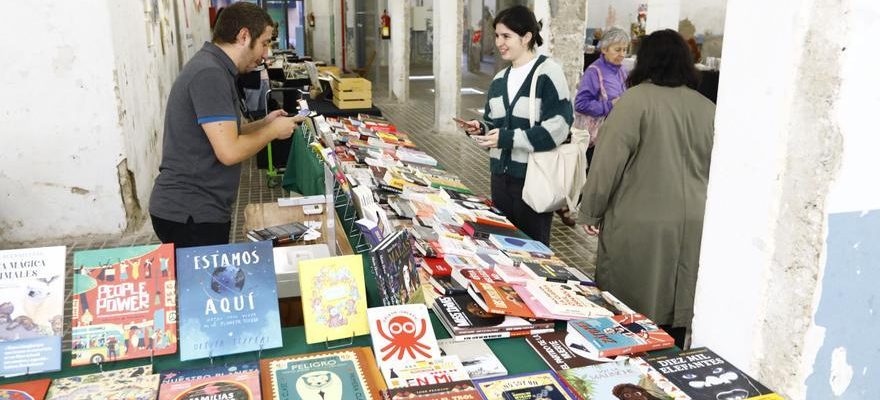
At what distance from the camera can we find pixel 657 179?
2.91 m

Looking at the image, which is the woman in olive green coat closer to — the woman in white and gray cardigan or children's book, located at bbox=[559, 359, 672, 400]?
the woman in white and gray cardigan

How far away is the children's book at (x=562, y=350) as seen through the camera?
192 cm

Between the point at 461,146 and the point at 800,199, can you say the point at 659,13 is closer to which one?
the point at 461,146

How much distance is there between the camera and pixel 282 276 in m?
2.44

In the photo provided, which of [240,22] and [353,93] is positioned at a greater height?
[240,22]

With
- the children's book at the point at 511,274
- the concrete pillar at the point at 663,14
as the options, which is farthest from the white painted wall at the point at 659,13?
the children's book at the point at 511,274

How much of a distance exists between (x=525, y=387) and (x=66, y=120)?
184 inches

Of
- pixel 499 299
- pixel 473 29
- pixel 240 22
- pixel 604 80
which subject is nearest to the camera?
pixel 499 299

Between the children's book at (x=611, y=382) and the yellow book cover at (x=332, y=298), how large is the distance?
606 mm

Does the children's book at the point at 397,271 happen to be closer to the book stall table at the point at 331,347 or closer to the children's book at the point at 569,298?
the book stall table at the point at 331,347


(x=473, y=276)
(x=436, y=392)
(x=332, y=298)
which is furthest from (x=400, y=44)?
(x=436, y=392)

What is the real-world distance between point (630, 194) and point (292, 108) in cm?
609

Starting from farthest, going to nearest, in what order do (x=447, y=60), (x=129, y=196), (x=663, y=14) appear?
(x=447, y=60) → (x=663, y=14) → (x=129, y=196)

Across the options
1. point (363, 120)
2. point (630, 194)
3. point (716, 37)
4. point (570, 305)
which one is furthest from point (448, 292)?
point (716, 37)
